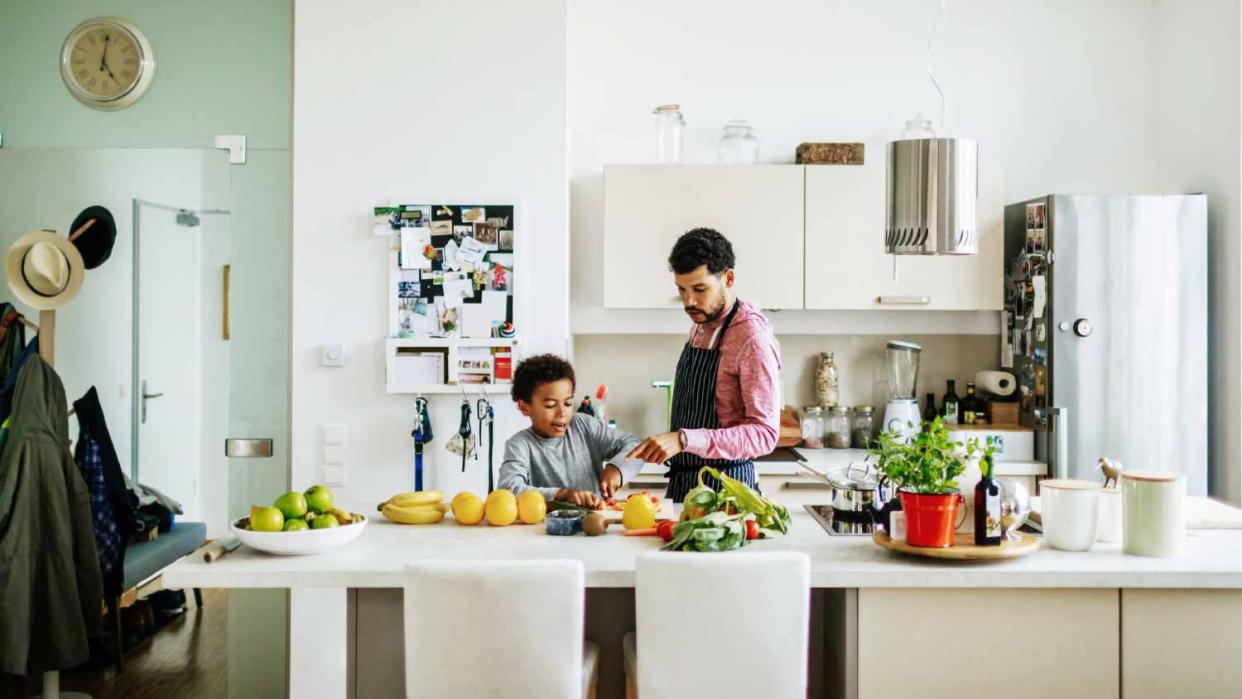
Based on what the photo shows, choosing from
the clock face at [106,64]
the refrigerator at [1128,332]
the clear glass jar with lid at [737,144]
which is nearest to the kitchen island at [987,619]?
the refrigerator at [1128,332]

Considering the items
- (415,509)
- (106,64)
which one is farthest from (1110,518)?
(106,64)

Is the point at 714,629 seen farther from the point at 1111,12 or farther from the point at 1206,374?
the point at 1111,12

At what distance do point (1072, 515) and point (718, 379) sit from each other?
105cm

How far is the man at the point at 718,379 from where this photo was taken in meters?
2.98

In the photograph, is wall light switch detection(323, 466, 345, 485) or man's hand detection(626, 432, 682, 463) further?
wall light switch detection(323, 466, 345, 485)

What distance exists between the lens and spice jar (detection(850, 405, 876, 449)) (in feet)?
15.2

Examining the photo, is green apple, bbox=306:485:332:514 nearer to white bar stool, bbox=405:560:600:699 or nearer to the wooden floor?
white bar stool, bbox=405:560:600:699

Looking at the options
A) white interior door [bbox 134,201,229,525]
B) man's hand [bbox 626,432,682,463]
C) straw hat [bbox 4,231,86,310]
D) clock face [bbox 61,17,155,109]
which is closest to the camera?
man's hand [bbox 626,432,682,463]

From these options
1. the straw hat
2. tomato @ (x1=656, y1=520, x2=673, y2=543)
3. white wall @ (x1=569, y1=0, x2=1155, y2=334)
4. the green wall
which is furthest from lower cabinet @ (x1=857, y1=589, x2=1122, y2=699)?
the straw hat

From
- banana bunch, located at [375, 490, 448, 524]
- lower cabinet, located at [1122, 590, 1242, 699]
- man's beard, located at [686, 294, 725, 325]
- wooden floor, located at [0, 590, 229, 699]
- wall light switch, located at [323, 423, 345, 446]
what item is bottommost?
wooden floor, located at [0, 590, 229, 699]

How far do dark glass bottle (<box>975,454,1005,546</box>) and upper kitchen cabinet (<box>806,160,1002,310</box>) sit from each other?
201 centimetres

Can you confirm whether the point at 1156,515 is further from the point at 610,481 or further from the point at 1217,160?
the point at 1217,160

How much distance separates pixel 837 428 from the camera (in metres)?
4.63

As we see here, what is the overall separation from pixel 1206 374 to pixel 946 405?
1019 mm
